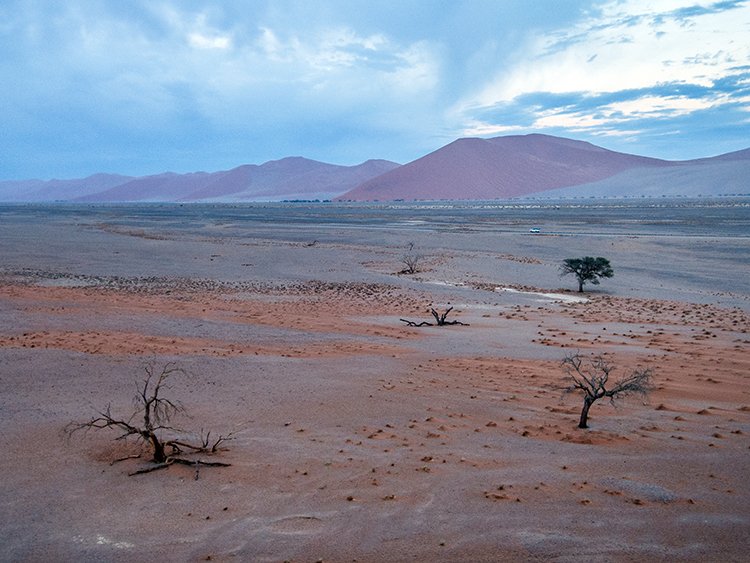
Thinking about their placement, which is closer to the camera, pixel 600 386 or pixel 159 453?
pixel 159 453

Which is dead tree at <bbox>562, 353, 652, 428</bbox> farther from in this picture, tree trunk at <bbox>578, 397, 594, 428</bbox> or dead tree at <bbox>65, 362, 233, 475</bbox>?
dead tree at <bbox>65, 362, 233, 475</bbox>

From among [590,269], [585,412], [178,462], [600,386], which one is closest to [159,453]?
[178,462]

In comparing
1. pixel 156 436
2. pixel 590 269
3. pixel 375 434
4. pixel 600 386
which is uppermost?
pixel 590 269

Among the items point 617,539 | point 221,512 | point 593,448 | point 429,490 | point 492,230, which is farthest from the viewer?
point 492,230

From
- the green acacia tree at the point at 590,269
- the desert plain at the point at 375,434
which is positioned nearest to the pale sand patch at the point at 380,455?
the desert plain at the point at 375,434

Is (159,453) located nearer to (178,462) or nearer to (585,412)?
(178,462)

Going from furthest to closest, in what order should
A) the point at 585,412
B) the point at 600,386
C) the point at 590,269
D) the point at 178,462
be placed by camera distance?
the point at 590,269 → the point at 600,386 → the point at 585,412 → the point at 178,462

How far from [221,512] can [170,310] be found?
9.93 metres

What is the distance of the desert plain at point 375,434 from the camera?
174 inches

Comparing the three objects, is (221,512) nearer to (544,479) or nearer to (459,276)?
(544,479)

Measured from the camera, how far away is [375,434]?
638 cm

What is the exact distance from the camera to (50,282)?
771 inches

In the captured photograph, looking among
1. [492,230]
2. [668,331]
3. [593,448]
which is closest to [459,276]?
[668,331]

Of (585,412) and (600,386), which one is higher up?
(600,386)
